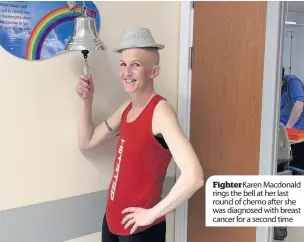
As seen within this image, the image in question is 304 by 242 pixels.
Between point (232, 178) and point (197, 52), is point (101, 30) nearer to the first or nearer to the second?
point (197, 52)

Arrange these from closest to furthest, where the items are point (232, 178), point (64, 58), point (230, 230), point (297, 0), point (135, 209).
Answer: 1. point (232, 178)
2. point (135, 209)
3. point (297, 0)
4. point (64, 58)
5. point (230, 230)

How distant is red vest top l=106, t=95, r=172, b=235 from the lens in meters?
1.42

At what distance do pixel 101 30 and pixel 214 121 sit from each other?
616 millimetres

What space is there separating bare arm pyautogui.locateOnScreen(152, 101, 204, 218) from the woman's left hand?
2cm

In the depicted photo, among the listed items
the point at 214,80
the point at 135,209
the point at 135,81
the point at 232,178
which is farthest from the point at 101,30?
the point at 232,178

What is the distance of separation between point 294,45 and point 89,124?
83 cm

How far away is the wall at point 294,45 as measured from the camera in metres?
1.51

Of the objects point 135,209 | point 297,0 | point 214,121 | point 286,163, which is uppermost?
point 297,0

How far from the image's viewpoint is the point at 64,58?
1.63 metres

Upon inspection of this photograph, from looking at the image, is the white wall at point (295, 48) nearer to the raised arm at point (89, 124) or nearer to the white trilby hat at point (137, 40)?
the white trilby hat at point (137, 40)

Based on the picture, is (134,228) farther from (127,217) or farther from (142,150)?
(142,150)

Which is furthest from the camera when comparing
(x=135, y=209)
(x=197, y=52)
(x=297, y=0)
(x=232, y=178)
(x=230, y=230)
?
(x=197, y=52)

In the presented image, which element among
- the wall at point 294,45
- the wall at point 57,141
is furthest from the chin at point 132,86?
the wall at point 294,45
